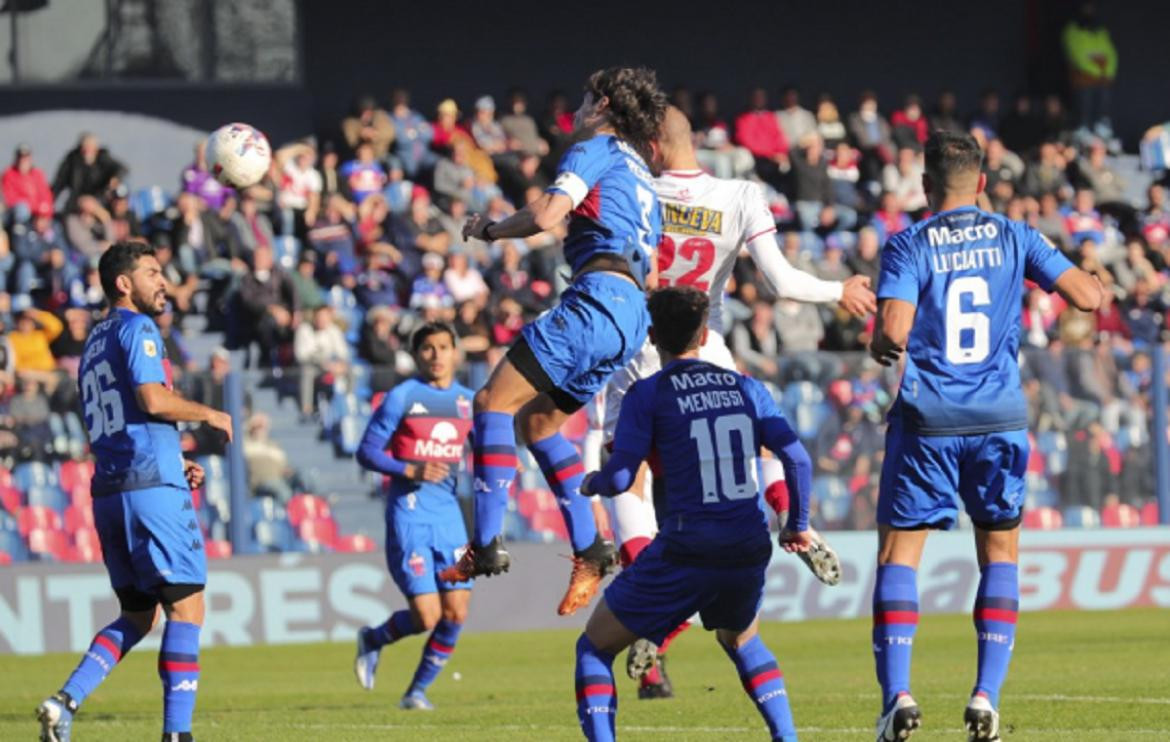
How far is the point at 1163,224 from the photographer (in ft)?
92.8

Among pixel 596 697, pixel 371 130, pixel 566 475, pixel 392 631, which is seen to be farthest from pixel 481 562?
pixel 371 130

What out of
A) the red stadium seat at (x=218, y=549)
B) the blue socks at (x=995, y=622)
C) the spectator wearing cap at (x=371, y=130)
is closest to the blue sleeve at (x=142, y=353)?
the blue socks at (x=995, y=622)

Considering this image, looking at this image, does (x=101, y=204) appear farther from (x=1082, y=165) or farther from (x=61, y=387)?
(x=1082, y=165)

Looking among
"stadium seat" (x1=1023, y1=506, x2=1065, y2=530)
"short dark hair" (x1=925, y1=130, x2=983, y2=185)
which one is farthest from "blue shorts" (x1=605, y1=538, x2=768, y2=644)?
"stadium seat" (x1=1023, y1=506, x2=1065, y2=530)

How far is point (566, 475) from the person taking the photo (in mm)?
9734

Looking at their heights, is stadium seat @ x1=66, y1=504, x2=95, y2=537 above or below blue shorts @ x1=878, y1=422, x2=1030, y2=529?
below

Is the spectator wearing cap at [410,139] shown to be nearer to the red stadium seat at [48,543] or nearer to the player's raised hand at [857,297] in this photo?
the red stadium seat at [48,543]

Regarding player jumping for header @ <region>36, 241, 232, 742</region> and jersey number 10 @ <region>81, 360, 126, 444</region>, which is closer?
player jumping for header @ <region>36, 241, 232, 742</region>

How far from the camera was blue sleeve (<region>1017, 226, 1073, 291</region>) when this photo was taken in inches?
344

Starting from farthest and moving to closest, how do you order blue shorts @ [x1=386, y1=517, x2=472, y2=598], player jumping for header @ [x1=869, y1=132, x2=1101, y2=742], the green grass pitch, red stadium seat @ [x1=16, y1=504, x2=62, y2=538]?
red stadium seat @ [x1=16, y1=504, x2=62, y2=538], blue shorts @ [x1=386, y1=517, x2=472, y2=598], the green grass pitch, player jumping for header @ [x1=869, y1=132, x2=1101, y2=742]

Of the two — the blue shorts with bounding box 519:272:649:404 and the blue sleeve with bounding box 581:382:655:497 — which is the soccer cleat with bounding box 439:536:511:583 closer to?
the blue shorts with bounding box 519:272:649:404

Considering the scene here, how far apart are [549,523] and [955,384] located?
1061 cm

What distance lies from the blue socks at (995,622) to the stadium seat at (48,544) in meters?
10.9

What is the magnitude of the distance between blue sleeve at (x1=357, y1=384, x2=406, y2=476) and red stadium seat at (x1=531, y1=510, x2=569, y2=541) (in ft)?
17.6
